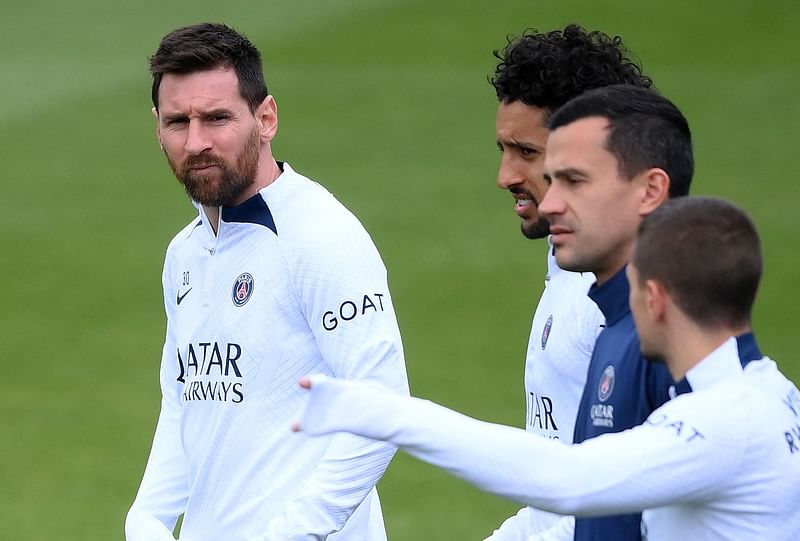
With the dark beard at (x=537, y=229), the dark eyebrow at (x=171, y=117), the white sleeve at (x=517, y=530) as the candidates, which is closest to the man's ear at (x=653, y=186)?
the dark beard at (x=537, y=229)

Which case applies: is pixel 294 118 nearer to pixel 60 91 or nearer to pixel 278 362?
pixel 60 91

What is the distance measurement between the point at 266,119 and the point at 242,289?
0.57 m

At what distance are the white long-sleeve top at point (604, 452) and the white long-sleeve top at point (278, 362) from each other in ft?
4.11

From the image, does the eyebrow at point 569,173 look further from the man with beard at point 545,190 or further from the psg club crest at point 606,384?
the man with beard at point 545,190

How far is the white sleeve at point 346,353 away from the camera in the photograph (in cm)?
394

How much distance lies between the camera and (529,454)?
9.01 ft

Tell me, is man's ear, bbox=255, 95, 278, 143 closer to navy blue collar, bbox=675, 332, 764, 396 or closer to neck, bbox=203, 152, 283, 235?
neck, bbox=203, 152, 283, 235

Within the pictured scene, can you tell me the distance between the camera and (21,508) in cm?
883

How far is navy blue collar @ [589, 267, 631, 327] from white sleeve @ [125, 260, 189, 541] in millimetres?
1578

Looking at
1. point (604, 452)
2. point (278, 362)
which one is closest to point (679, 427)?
point (604, 452)

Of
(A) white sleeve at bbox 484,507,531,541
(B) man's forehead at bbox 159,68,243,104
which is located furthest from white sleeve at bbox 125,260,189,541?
(A) white sleeve at bbox 484,507,531,541

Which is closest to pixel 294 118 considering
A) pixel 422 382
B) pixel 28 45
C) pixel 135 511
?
pixel 28 45

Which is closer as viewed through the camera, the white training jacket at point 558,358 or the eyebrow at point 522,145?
the white training jacket at point 558,358

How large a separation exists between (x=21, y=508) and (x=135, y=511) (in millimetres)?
4616
